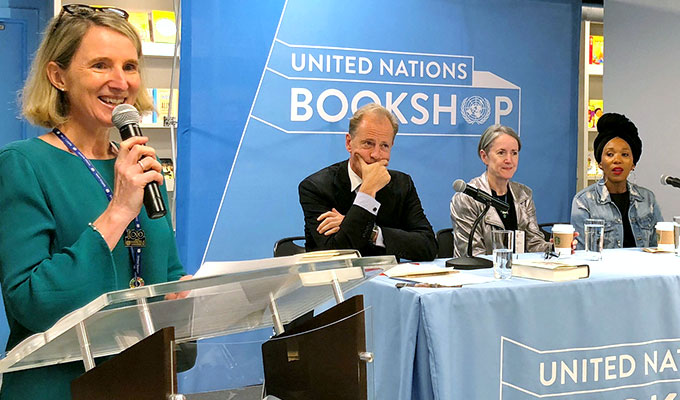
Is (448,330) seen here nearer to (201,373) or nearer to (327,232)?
(327,232)

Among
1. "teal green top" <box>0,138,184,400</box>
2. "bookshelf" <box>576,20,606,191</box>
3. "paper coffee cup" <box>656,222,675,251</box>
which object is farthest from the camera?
"bookshelf" <box>576,20,606,191</box>

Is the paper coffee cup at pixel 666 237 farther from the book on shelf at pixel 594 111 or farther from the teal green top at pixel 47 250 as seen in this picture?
the book on shelf at pixel 594 111

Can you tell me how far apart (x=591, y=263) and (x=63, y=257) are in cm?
243

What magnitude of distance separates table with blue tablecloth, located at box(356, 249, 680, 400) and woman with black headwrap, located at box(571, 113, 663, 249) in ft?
4.61

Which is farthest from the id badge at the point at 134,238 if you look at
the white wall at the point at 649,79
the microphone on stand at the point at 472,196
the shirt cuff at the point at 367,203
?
the white wall at the point at 649,79

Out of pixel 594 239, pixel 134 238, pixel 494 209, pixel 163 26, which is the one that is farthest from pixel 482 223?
pixel 163 26

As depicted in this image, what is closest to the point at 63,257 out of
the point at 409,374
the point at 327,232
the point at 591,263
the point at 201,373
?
the point at 201,373

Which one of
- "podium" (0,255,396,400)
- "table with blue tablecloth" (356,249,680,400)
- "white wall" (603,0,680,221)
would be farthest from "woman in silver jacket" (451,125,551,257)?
"podium" (0,255,396,400)

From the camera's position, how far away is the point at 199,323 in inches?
44.2

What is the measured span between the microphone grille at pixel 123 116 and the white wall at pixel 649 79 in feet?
15.0

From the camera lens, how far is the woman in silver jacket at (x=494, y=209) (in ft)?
12.0

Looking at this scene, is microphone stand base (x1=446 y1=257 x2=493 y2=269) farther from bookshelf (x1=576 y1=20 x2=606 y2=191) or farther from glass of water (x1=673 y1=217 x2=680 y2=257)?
bookshelf (x1=576 y1=20 x2=606 y2=191)

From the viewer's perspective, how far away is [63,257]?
49.3 inches

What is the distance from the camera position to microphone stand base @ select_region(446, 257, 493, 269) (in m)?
2.95
